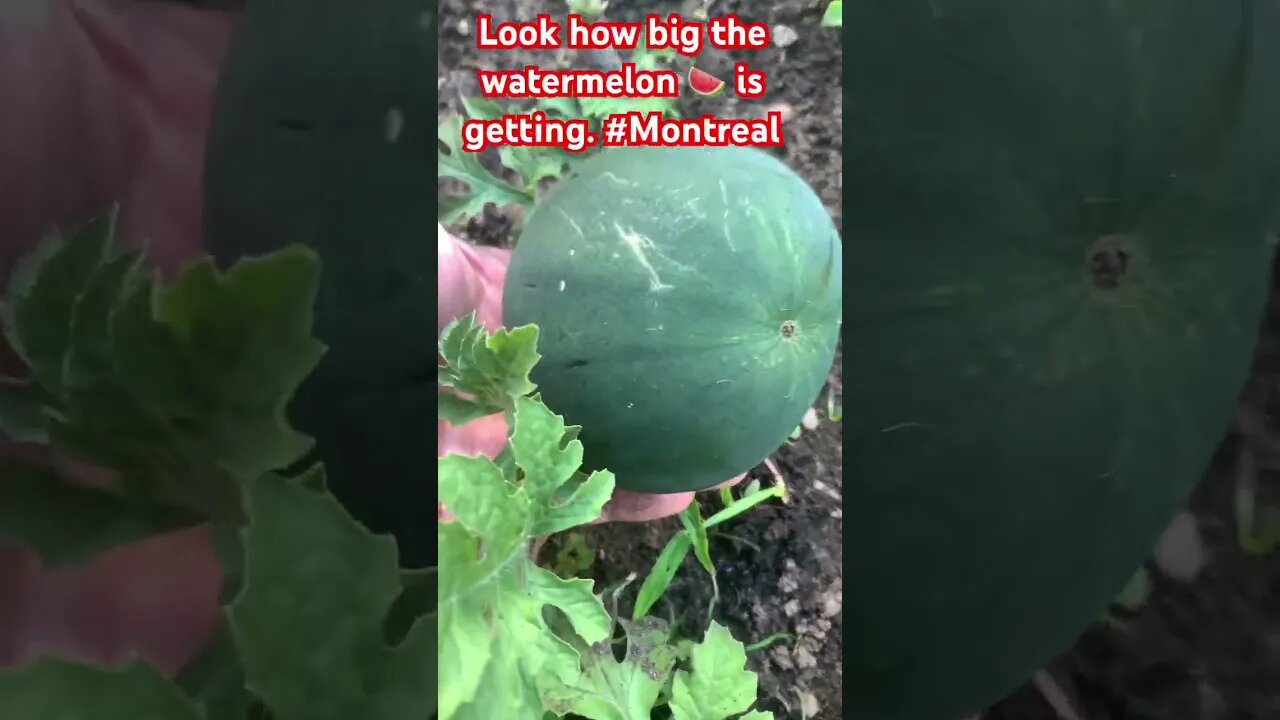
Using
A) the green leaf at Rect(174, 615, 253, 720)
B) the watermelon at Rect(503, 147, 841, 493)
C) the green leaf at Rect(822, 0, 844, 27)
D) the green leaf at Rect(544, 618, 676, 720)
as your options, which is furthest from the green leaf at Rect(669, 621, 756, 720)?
the green leaf at Rect(822, 0, 844, 27)

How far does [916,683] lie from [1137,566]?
12cm

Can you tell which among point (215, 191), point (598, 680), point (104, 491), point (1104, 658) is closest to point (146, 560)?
point (104, 491)

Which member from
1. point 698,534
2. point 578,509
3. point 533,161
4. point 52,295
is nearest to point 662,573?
point 698,534

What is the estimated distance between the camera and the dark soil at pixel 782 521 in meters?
0.47

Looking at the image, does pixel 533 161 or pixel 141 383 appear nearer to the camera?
pixel 141 383

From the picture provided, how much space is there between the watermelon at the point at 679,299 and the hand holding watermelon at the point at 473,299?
0.14 ft

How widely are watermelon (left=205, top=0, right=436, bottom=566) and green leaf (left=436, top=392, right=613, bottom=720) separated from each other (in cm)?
3

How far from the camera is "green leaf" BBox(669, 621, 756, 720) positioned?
0.49 metres

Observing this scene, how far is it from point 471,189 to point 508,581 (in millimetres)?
246

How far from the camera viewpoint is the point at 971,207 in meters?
0.40

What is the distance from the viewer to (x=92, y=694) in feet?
0.98

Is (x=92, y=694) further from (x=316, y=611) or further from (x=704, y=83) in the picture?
(x=704, y=83)

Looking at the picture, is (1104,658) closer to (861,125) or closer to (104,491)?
(861,125)
